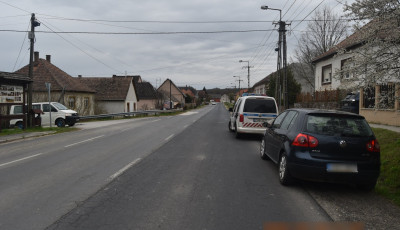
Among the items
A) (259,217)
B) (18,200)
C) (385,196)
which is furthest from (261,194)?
(18,200)

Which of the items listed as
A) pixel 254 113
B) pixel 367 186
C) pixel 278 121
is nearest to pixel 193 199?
pixel 367 186

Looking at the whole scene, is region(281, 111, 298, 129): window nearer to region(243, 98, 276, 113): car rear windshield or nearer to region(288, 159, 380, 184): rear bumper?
region(288, 159, 380, 184): rear bumper

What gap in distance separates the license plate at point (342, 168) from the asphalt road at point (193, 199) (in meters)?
0.61

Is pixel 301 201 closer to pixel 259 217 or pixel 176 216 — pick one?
pixel 259 217

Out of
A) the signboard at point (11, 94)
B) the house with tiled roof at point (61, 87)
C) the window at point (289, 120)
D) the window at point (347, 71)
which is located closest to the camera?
the window at point (347, 71)

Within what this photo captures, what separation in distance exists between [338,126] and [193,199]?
115 inches

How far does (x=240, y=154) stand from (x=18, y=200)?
6.22 meters

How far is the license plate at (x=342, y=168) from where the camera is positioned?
5.58 m

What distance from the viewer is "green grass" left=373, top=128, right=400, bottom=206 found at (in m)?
5.84

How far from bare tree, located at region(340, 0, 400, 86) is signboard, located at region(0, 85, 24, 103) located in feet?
55.6

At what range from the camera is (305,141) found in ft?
19.1

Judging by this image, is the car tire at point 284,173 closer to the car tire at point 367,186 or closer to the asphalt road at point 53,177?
the car tire at point 367,186

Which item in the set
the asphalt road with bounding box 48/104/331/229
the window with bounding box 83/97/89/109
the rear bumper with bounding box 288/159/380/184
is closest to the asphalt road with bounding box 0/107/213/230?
the asphalt road with bounding box 48/104/331/229

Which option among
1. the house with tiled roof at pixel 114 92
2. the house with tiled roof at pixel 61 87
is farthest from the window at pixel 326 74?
the house with tiled roof at pixel 114 92
